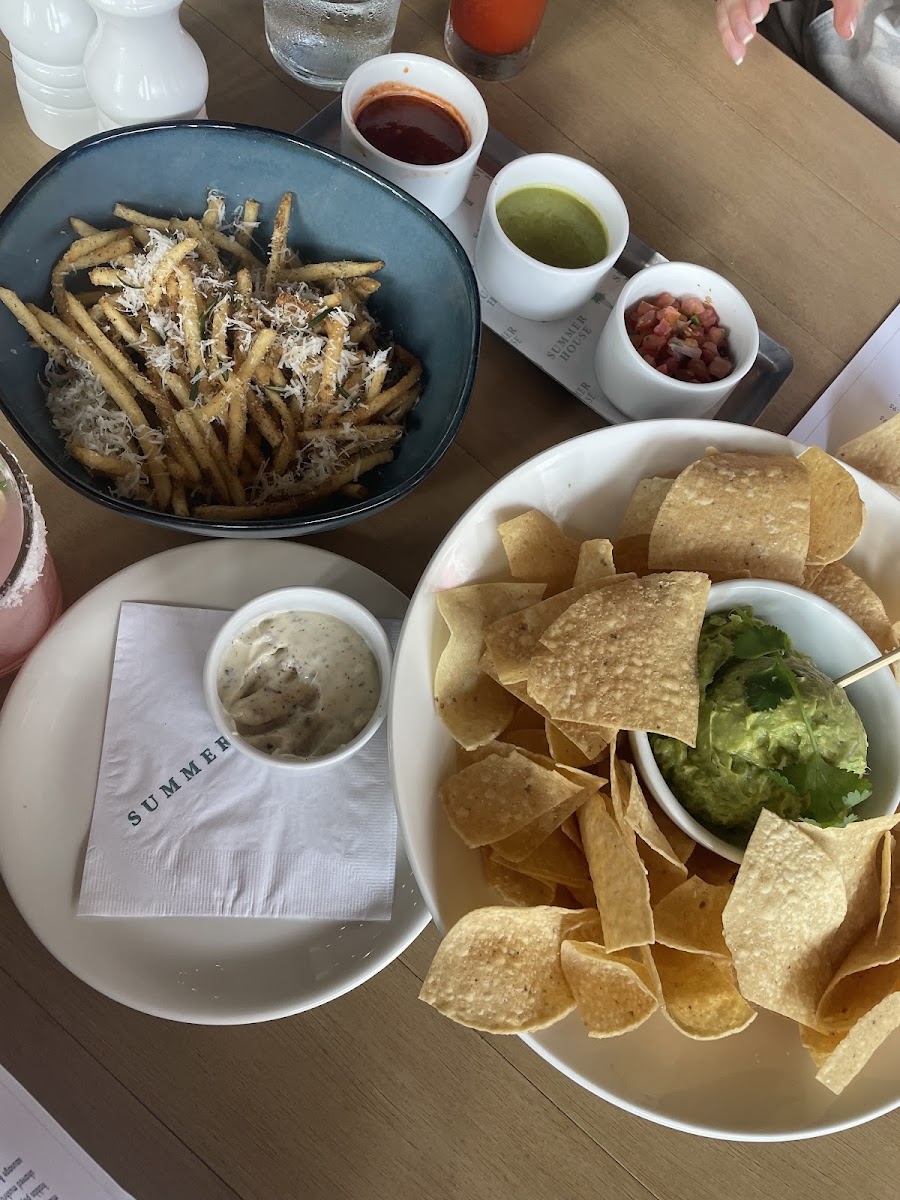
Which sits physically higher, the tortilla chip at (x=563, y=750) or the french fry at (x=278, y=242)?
the french fry at (x=278, y=242)

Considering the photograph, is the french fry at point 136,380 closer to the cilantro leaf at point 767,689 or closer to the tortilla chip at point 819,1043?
the cilantro leaf at point 767,689

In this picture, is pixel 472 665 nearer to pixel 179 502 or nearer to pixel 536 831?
pixel 536 831

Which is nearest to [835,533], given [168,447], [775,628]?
[775,628]

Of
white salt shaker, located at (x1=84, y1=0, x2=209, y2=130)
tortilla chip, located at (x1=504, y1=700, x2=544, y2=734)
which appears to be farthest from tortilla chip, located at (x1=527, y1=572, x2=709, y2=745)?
white salt shaker, located at (x1=84, y1=0, x2=209, y2=130)

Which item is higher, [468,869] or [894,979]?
[894,979]

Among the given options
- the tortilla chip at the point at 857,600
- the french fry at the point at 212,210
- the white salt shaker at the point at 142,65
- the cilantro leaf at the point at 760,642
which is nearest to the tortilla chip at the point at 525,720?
the cilantro leaf at the point at 760,642

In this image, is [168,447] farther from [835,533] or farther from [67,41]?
[835,533]
